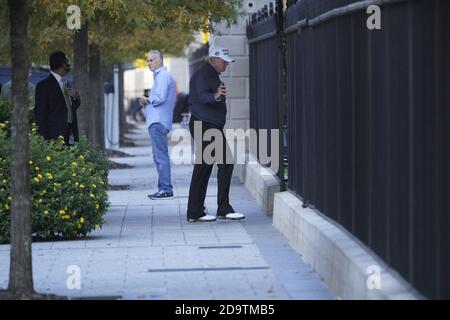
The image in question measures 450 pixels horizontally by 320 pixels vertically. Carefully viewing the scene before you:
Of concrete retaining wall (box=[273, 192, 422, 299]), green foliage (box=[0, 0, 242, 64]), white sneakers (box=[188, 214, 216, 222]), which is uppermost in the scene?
green foliage (box=[0, 0, 242, 64])

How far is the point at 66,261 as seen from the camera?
35.9 ft

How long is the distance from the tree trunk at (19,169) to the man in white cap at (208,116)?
508cm

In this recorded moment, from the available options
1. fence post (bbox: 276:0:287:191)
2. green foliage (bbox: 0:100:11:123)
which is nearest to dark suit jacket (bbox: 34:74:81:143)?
green foliage (bbox: 0:100:11:123)

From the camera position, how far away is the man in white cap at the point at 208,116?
45.1 feet

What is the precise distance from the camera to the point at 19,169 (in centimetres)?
869

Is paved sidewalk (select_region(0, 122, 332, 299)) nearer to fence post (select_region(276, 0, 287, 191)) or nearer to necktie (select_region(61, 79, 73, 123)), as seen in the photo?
fence post (select_region(276, 0, 287, 191))

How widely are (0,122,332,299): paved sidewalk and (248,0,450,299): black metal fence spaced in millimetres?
636

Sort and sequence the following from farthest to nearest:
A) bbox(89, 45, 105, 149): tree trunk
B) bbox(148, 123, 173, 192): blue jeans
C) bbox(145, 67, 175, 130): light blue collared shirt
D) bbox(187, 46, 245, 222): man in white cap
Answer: bbox(89, 45, 105, 149): tree trunk < bbox(148, 123, 173, 192): blue jeans < bbox(145, 67, 175, 130): light blue collared shirt < bbox(187, 46, 245, 222): man in white cap

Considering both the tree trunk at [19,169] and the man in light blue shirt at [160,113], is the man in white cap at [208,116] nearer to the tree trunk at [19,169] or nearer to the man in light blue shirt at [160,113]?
the man in light blue shirt at [160,113]

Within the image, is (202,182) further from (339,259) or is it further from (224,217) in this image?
(339,259)

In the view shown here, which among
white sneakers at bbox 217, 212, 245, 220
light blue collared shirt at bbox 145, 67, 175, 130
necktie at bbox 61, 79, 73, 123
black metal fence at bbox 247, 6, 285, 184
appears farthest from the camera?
light blue collared shirt at bbox 145, 67, 175, 130

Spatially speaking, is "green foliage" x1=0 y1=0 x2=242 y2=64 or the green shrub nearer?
the green shrub

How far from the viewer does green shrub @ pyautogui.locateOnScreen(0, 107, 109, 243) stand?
12.0 metres
